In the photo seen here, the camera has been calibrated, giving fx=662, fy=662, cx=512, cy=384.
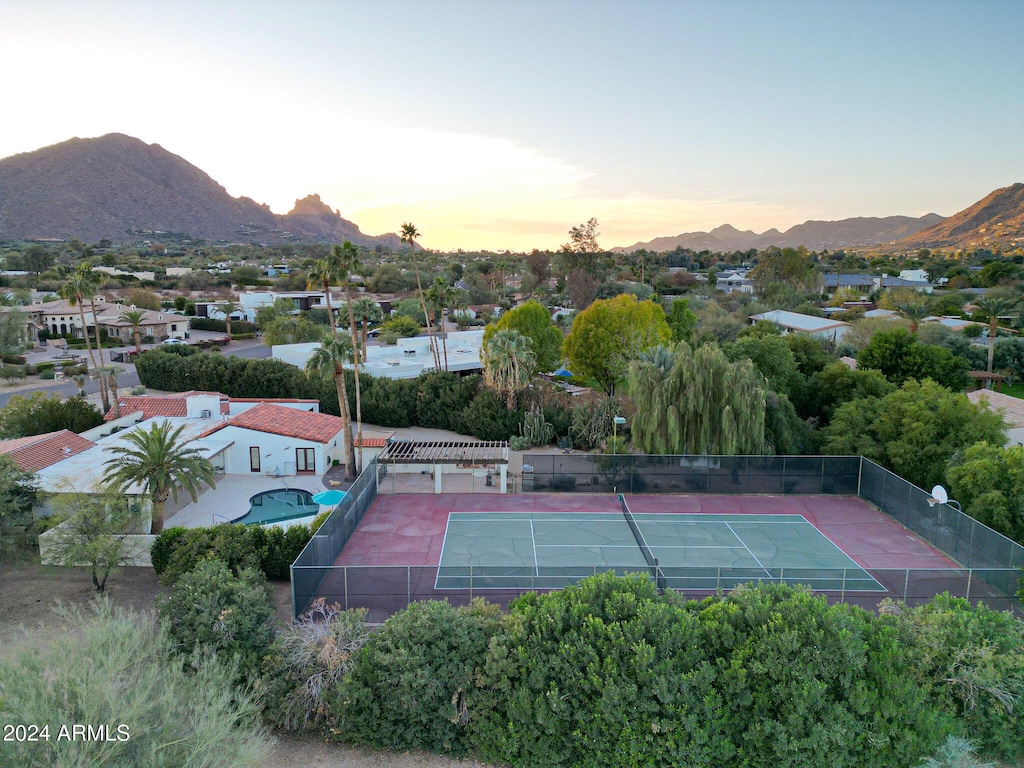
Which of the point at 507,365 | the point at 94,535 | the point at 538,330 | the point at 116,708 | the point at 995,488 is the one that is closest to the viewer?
the point at 116,708

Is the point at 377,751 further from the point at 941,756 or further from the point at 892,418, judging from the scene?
the point at 892,418

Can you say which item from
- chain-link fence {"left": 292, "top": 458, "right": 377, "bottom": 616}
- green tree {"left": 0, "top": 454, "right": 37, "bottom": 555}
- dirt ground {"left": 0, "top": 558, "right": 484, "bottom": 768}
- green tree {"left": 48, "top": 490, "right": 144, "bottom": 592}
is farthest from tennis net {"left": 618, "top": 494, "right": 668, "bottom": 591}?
green tree {"left": 0, "top": 454, "right": 37, "bottom": 555}

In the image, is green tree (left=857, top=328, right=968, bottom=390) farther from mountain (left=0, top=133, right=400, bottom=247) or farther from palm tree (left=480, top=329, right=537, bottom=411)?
mountain (left=0, top=133, right=400, bottom=247)

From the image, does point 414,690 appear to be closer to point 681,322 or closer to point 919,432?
point 919,432

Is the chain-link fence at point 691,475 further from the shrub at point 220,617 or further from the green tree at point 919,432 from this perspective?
the shrub at point 220,617

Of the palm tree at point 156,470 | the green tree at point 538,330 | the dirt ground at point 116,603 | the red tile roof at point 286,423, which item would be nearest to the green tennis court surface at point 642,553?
the dirt ground at point 116,603

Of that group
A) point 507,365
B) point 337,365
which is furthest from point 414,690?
point 507,365
